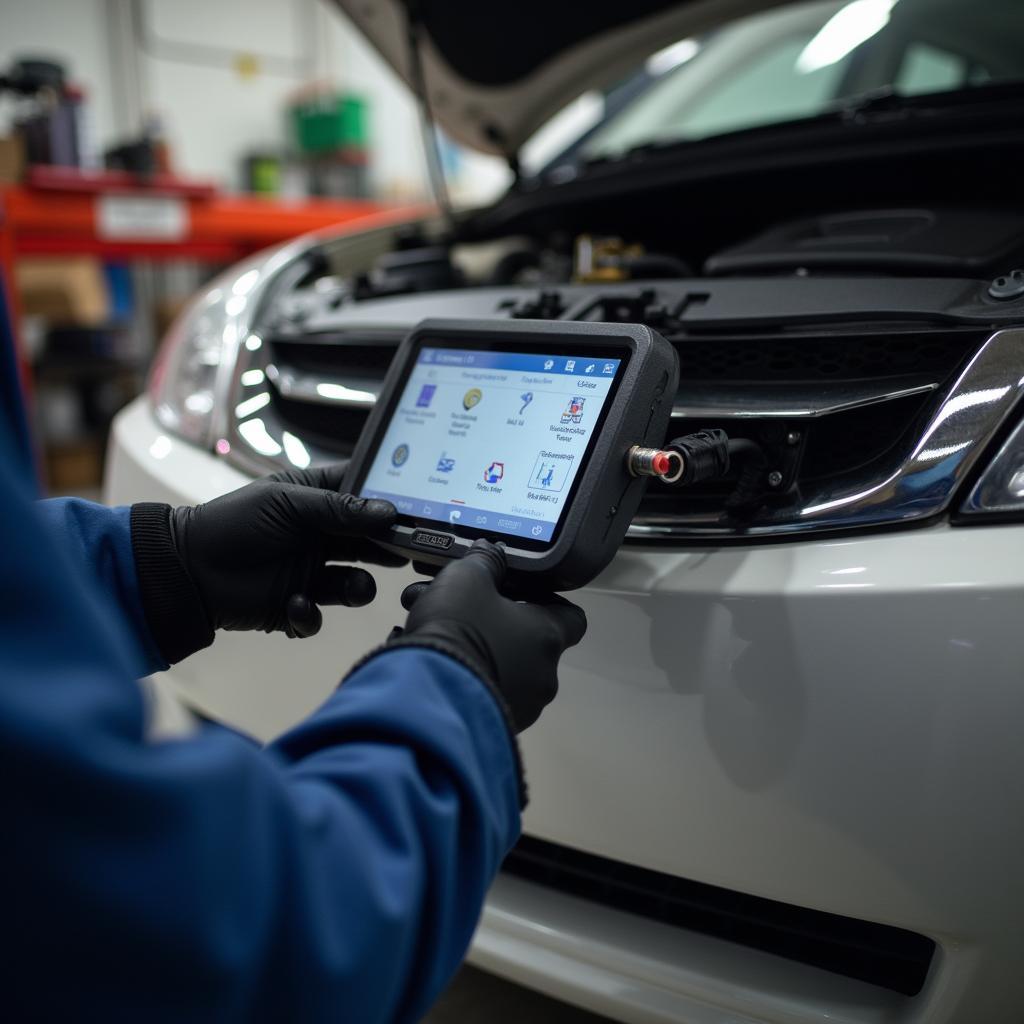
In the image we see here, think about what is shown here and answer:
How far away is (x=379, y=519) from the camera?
71 centimetres

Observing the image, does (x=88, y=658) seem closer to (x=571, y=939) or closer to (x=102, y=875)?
(x=102, y=875)

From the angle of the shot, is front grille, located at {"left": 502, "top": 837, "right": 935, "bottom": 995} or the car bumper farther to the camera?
front grille, located at {"left": 502, "top": 837, "right": 935, "bottom": 995}

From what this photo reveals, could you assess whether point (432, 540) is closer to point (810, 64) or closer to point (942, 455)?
point (942, 455)

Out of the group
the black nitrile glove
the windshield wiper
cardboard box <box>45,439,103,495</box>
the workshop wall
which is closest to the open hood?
the windshield wiper

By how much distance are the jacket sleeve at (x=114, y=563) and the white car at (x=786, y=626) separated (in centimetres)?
15

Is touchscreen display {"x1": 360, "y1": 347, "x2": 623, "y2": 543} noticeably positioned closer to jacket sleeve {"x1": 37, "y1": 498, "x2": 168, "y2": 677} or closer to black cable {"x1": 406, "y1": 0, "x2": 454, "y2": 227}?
jacket sleeve {"x1": 37, "y1": 498, "x2": 168, "y2": 677}

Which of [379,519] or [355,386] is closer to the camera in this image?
[379,519]

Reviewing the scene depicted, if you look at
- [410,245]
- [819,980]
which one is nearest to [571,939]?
[819,980]

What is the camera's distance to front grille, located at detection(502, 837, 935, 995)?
693mm

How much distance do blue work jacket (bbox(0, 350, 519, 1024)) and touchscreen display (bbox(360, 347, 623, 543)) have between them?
0.26m

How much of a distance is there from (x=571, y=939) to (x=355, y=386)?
1.87ft

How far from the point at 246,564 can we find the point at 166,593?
71 millimetres

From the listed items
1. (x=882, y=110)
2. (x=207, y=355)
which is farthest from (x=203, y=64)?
(x=882, y=110)

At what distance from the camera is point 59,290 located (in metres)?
3.76
